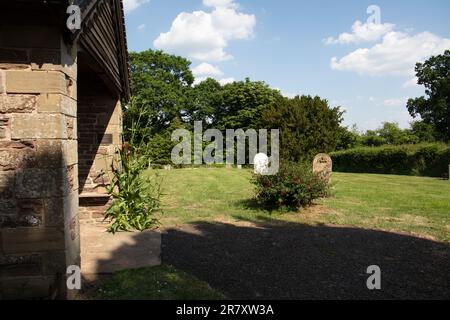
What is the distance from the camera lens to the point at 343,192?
1405 centimetres

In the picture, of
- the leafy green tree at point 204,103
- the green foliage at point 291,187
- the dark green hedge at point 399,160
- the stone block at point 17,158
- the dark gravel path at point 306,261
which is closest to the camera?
the stone block at point 17,158

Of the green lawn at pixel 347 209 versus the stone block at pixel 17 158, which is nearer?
the stone block at pixel 17 158

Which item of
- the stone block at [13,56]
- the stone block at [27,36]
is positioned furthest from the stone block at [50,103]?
the stone block at [27,36]

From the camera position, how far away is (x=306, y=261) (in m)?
5.90

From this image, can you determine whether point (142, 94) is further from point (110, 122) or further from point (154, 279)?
point (154, 279)

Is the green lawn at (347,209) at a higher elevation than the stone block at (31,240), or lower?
lower

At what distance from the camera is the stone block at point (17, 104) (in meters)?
3.91

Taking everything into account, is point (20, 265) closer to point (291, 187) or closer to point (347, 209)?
point (291, 187)

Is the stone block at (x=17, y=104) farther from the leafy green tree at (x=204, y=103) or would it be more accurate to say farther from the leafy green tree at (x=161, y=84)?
the leafy green tree at (x=204, y=103)

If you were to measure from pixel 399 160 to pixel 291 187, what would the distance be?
19352 millimetres

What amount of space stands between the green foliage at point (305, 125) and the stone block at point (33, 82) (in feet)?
55.0

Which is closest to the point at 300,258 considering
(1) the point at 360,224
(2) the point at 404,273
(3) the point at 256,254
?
(3) the point at 256,254

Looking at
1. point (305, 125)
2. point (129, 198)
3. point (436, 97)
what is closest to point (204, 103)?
point (305, 125)
